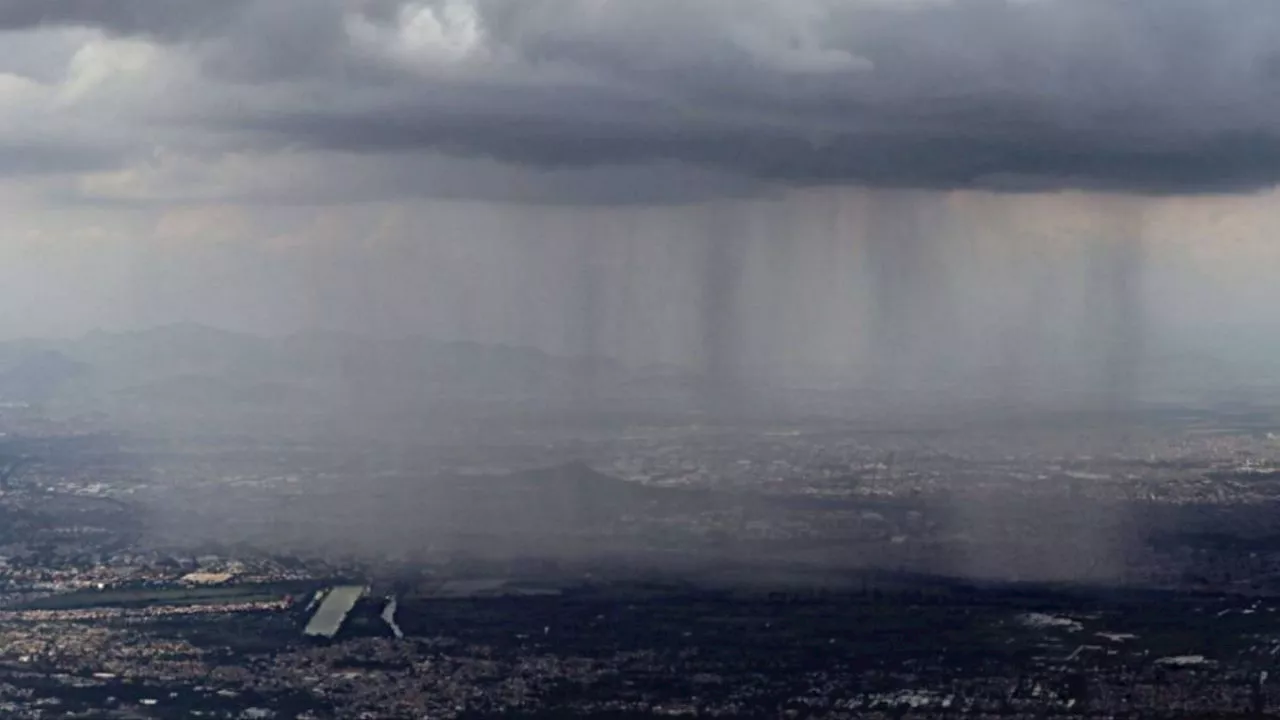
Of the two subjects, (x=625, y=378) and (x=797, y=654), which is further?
(x=625, y=378)

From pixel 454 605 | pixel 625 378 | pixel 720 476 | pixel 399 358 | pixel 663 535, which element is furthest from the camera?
pixel 399 358

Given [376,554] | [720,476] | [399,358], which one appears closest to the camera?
[376,554]

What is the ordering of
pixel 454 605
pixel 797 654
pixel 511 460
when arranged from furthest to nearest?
pixel 511 460, pixel 454 605, pixel 797 654

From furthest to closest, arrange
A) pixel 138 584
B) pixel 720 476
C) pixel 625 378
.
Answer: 1. pixel 625 378
2. pixel 720 476
3. pixel 138 584

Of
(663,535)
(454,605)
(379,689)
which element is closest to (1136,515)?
(663,535)

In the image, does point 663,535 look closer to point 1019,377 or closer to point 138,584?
point 138,584

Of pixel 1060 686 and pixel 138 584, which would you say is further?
pixel 138 584

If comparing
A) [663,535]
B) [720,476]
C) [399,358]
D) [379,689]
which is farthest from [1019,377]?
[379,689]

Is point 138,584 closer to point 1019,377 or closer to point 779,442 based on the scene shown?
point 779,442
